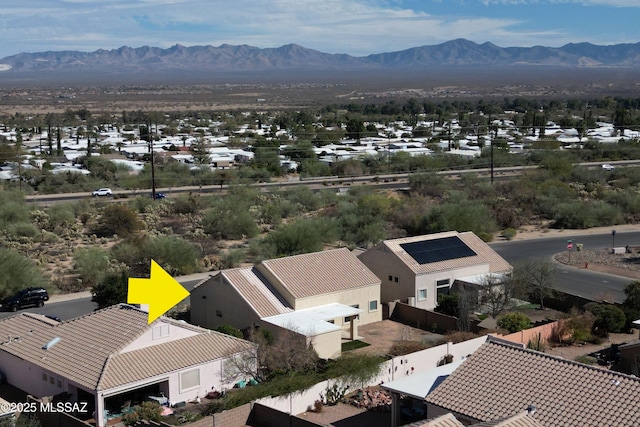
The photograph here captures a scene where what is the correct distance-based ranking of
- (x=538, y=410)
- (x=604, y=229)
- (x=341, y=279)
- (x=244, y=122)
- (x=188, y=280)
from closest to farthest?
(x=538, y=410) → (x=341, y=279) → (x=188, y=280) → (x=604, y=229) → (x=244, y=122)

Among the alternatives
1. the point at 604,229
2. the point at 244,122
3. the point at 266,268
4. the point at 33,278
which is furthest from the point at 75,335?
the point at 244,122

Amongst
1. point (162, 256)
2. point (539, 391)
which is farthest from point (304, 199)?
point (539, 391)

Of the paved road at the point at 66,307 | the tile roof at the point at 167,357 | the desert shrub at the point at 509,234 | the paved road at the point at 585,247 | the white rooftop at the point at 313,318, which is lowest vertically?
the paved road at the point at 66,307

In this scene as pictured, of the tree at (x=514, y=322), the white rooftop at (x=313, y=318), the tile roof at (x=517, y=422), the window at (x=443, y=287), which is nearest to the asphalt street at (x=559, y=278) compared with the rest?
the window at (x=443, y=287)

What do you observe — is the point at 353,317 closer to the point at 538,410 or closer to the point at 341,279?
the point at 341,279

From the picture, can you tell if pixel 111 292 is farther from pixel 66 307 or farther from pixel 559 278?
pixel 559 278

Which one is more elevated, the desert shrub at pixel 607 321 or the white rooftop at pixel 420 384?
the white rooftop at pixel 420 384

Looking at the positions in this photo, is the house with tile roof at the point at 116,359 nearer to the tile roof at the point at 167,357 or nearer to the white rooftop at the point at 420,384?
the tile roof at the point at 167,357
